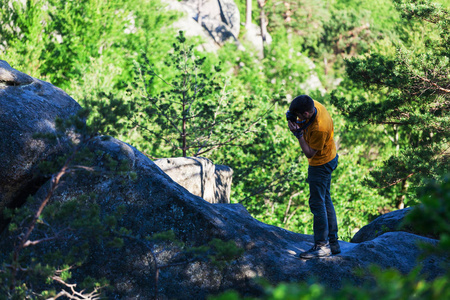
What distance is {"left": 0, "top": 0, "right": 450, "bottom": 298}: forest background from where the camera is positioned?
8.82m

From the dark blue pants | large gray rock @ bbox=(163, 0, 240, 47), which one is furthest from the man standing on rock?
large gray rock @ bbox=(163, 0, 240, 47)

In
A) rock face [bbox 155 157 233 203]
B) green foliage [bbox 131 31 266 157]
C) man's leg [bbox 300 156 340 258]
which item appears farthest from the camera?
green foliage [bbox 131 31 266 157]

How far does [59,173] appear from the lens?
2.99m

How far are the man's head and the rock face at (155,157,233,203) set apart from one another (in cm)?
338

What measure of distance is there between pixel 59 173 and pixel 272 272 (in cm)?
241

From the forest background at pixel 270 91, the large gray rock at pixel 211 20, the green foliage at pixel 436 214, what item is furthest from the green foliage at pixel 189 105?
the large gray rock at pixel 211 20

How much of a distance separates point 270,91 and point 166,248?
20348 millimetres

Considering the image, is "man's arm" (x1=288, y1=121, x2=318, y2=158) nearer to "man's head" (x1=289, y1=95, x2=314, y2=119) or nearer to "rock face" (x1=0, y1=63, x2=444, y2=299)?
"man's head" (x1=289, y1=95, x2=314, y2=119)

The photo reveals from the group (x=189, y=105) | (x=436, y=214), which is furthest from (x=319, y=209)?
(x=189, y=105)

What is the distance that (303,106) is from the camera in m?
4.11

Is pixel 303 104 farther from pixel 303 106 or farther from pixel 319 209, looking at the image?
pixel 319 209

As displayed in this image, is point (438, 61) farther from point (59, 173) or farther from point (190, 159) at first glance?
point (59, 173)

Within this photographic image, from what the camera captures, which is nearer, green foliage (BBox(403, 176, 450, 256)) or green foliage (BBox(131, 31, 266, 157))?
green foliage (BBox(403, 176, 450, 256))

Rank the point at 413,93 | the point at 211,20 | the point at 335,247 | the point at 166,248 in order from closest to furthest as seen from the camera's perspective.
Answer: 1. the point at 166,248
2. the point at 335,247
3. the point at 413,93
4. the point at 211,20
